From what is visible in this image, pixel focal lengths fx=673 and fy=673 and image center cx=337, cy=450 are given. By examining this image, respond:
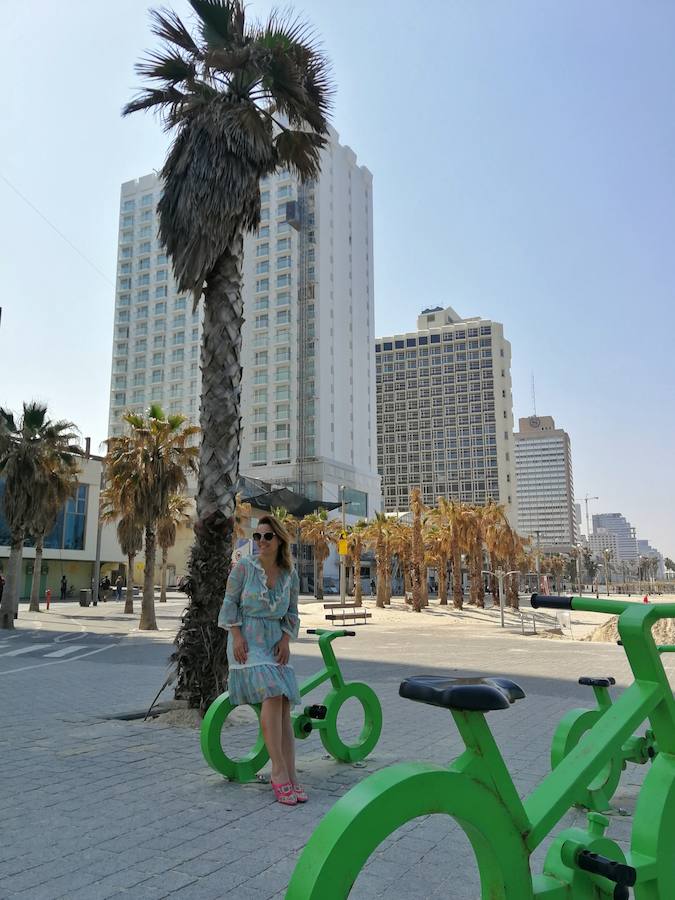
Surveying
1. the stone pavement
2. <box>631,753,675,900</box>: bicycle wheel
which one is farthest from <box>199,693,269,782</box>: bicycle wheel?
<box>631,753,675,900</box>: bicycle wheel

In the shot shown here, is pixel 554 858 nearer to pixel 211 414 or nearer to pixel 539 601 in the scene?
pixel 539 601

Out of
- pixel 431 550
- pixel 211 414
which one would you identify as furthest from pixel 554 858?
pixel 431 550

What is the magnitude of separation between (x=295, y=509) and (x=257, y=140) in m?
57.9

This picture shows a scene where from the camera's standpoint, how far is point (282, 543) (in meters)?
4.95

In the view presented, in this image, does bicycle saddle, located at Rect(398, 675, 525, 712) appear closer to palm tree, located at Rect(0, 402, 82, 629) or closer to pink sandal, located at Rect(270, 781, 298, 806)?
pink sandal, located at Rect(270, 781, 298, 806)

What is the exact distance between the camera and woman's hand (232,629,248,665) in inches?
185

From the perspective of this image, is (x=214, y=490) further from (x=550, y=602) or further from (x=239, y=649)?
(x=550, y=602)

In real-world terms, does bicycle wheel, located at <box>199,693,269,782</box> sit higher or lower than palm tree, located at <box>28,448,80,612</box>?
lower

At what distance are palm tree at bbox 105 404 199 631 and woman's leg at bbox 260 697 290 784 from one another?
804 inches

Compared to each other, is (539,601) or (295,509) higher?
(295,509)

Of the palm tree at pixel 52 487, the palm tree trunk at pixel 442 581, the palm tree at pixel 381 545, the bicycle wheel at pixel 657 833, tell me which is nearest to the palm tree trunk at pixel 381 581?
the palm tree at pixel 381 545

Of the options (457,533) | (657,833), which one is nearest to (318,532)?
(457,533)

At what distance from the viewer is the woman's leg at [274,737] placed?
14.7 ft

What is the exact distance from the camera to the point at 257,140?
8.82m
